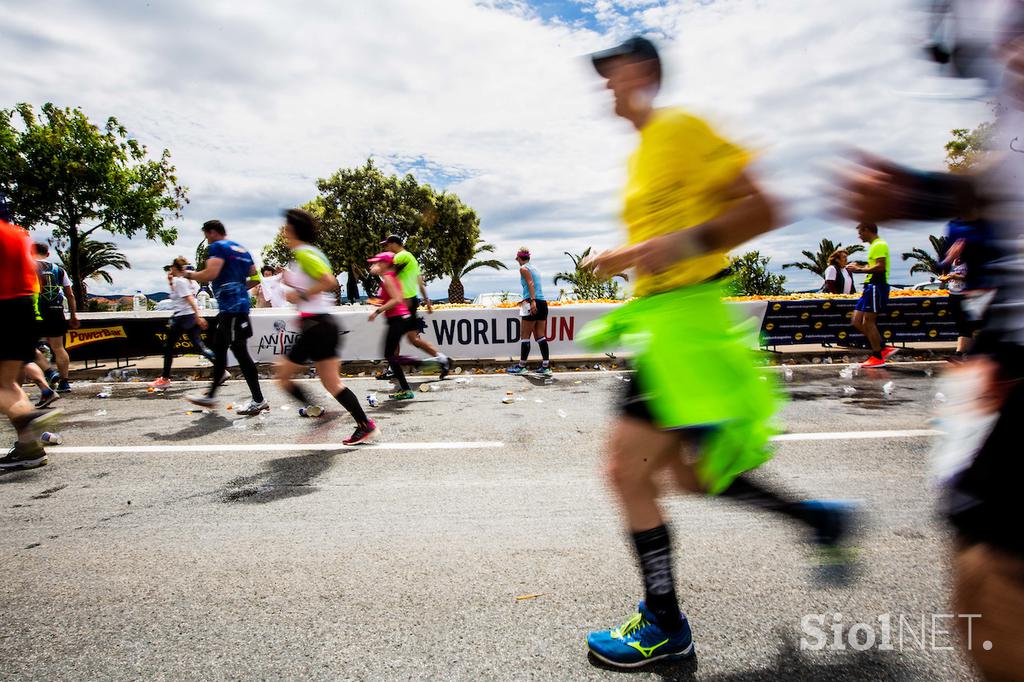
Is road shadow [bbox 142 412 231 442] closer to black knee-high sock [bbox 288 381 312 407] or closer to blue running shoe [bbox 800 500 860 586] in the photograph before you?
black knee-high sock [bbox 288 381 312 407]

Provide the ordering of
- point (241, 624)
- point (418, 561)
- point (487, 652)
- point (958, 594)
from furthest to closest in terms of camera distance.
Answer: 1. point (418, 561)
2. point (241, 624)
3. point (487, 652)
4. point (958, 594)

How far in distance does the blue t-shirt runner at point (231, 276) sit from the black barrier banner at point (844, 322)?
8439 mm

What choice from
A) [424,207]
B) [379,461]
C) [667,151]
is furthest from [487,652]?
[424,207]

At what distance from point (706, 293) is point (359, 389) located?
6.51 m

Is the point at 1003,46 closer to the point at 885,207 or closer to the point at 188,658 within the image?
the point at 885,207

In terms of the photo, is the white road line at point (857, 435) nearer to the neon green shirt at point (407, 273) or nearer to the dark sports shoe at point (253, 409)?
the neon green shirt at point (407, 273)

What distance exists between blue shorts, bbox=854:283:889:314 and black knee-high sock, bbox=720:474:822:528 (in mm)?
7575

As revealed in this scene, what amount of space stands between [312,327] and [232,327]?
6.46 feet

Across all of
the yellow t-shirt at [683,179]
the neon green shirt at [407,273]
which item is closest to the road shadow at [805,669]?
the yellow t-shirt at [683,179]

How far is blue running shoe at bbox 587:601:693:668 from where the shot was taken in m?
1.78

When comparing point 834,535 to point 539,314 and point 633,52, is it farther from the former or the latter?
point 539,314

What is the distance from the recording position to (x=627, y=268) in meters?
1.67

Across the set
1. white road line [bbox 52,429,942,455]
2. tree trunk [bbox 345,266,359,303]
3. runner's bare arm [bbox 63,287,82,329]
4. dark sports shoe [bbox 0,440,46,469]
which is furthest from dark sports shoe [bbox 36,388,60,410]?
tree trunk [bbox 345,266,359,303]

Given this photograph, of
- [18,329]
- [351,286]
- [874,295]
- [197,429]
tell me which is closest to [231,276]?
[197,429]
